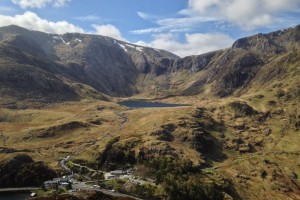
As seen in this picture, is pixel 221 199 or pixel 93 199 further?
pixel 221 199

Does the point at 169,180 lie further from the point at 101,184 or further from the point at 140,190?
the point at 101,184

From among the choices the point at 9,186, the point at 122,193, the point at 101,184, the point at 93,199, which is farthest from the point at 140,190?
the point at 9,186

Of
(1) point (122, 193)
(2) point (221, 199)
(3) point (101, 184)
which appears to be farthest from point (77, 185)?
(2) point (221, 199)

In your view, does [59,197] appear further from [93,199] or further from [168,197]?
[168,197]

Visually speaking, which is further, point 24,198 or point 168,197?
point 168,197

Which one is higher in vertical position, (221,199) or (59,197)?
(59,197)

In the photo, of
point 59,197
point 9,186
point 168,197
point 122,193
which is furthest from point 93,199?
point 9,186

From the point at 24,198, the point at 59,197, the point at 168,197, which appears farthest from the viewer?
the point at 168,197

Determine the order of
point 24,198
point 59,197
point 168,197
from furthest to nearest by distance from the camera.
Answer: point 168,197
point 24,198
point 59,197
